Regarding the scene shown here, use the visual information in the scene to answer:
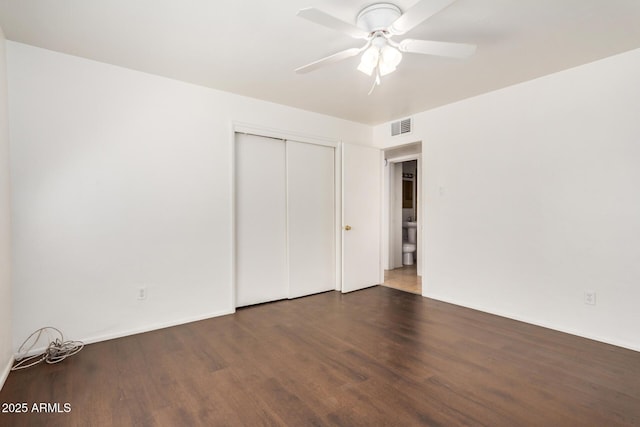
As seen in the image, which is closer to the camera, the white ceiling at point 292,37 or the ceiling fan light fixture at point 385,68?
the white ceiling at point 292,37

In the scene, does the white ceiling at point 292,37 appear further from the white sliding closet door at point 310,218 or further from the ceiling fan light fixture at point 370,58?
the white sliding closet door at point 310,218

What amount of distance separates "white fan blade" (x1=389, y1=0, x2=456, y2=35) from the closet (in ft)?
7.77

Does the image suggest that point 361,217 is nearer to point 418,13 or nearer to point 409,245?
point 409,245

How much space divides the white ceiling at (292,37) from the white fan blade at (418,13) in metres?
0.28

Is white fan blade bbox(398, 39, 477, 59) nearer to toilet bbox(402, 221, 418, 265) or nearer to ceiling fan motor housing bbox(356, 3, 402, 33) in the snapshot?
ceiling fan motor housing bbox(356, 3, 402, 33)

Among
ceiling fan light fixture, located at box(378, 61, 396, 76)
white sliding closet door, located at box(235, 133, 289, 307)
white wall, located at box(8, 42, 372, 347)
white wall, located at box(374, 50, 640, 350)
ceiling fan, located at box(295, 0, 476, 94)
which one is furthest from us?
white sliding closet door, located at box(235, 133, 289, 307)

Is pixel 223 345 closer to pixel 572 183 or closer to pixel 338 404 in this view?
pixel 338 404

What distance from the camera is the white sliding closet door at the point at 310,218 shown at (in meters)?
4.14

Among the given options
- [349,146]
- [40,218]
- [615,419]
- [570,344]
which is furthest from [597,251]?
[40,218]

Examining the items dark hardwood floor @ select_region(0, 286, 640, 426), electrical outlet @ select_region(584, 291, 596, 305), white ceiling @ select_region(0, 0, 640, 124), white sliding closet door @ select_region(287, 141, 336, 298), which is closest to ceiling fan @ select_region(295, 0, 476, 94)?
white ceiling @ select_region(0, 0, 640, 124)

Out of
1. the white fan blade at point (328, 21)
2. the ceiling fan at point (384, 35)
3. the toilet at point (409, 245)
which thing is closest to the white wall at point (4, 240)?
the ceiling fan at point (384, 35)

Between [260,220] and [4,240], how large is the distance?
2.25m

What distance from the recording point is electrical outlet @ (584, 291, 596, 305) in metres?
2.82

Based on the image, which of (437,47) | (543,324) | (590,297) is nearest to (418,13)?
(437,47)
